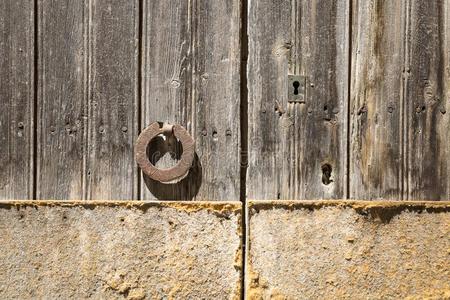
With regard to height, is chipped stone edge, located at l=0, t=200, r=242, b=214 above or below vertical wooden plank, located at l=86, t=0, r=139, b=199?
below

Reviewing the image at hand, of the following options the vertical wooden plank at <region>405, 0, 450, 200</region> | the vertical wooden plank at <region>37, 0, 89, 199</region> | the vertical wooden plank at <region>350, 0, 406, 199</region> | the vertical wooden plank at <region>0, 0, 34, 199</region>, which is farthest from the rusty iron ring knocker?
the vertical wooden plank at <region>405, 0, 450, 200</region>

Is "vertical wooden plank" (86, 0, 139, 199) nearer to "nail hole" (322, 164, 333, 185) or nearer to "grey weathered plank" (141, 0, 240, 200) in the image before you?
"grey weathered plank" (141, 0, 240, 200)

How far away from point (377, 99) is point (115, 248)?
732 mm

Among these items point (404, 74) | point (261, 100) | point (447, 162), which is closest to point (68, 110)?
point (261, 100)

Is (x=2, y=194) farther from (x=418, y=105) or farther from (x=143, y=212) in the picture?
(x=418, y=105)

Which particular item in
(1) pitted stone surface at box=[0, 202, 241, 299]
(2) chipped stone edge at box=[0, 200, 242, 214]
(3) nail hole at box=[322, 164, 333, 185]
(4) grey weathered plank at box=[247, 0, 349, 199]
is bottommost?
(1) pitted stone surface at box=[0, 202, 241, 299]

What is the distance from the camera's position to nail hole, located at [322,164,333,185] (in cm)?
126

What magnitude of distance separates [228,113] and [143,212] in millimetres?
314

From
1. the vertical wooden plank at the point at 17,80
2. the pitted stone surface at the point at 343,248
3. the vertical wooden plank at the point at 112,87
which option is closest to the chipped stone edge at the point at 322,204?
the pitted stone surface at the point at 343,248

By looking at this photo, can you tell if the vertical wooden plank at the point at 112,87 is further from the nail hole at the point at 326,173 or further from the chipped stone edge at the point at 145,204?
the nail hole at the point at 326,173

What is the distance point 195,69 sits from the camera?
1252 mm

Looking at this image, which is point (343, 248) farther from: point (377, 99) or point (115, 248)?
point (115, 248)

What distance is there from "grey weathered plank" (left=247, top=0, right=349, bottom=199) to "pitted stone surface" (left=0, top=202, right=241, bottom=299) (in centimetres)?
15

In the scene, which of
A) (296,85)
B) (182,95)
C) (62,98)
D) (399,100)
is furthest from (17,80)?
(399,100)
